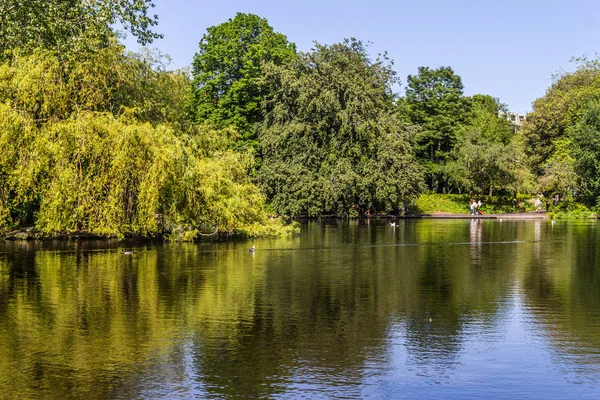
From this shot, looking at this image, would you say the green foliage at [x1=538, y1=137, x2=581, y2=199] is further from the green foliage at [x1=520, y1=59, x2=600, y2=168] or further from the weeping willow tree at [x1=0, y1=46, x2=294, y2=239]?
A: the weeping willow tree at [x1=0, y1=46, x2=294, y2=239]

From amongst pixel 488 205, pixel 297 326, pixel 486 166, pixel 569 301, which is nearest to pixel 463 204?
pixel 488 205

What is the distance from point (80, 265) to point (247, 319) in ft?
43.4

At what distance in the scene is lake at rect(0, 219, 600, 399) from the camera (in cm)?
1301

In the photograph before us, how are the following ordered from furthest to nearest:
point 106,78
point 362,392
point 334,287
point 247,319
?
point 106,78 → point 334,287 → point 247,319 → point 362,392

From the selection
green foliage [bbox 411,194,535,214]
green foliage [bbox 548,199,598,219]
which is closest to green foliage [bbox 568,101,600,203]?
green foliage [bbox 548,199,598,219]

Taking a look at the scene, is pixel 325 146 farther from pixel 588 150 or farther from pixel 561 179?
pixel 588 150

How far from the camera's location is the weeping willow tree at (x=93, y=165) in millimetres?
36469

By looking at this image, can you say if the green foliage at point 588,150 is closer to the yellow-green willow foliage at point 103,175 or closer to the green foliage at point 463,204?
the green foliage at point 463,204

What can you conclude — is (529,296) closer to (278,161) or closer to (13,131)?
(13,131)

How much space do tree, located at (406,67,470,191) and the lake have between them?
61302 millimetres

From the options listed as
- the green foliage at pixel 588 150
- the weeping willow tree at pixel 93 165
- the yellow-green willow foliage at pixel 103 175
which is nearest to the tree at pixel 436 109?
the green foliage at pixel 588 150

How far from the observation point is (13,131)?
3678 centimetres

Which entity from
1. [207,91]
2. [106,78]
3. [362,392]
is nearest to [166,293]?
[362,392]

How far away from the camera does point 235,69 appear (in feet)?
256
